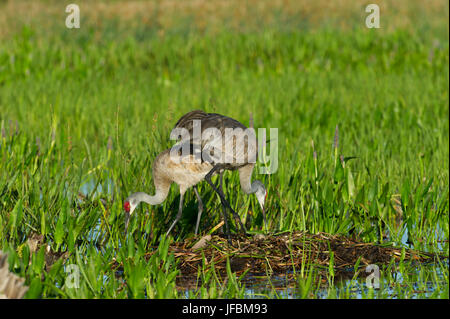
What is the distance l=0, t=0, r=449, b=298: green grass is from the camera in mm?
5062

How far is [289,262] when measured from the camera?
16.7 feet

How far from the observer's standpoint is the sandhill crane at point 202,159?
5398mm

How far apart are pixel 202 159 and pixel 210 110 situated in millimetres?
1084

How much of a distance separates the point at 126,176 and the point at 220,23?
41.0 ft

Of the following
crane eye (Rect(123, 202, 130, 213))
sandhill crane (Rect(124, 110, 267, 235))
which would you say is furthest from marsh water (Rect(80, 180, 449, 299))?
sandhill crane (Rect(124, 110, 267, 235))

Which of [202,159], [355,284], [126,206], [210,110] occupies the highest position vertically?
[210,110]

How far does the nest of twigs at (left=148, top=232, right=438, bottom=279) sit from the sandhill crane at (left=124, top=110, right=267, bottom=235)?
32cm

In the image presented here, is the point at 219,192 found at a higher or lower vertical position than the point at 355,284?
higher

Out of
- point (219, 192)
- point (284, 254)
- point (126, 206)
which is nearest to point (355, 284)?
point (284, 254)

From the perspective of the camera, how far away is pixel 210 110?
650 cm

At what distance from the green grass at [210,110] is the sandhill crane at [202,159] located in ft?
0.82

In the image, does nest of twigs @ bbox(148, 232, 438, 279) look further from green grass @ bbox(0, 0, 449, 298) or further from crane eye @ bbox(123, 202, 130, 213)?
crane eye @ bbox(123, 202, 130, 213)

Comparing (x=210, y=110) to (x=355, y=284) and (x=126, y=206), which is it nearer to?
(x=126, y=206)

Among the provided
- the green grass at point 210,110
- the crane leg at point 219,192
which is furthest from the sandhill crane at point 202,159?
the green grass at point 210,110
